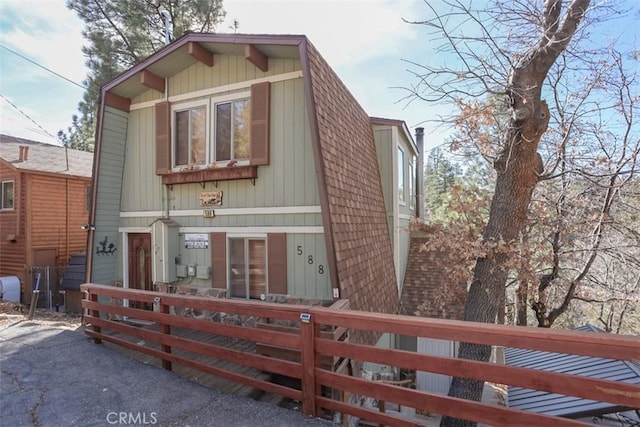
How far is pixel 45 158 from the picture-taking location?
1327 cm

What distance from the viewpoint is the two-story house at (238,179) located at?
484 cm

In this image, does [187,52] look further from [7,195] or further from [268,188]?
[7,195]

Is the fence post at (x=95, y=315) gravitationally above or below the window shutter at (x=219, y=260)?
below

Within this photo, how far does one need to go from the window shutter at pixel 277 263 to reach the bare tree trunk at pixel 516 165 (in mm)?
2687

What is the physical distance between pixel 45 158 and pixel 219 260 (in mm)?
12712

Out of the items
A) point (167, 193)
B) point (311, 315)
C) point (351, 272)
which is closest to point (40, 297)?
point (167, 193)

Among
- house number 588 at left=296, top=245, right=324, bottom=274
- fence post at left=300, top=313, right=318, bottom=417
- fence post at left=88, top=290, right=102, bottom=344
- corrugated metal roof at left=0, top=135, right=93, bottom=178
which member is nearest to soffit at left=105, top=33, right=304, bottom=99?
house number 588 at left=296, top=245, right=324, bottom=274

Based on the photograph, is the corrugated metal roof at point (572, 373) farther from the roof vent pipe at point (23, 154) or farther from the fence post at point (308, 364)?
the roof vent pipe at point (23, 154)

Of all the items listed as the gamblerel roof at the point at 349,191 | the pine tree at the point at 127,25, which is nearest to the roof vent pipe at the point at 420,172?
the gamblerel roof at the point at 349,191

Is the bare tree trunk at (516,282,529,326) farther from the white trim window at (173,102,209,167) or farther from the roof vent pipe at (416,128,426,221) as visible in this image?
the white trim window at (173,102,209,167)

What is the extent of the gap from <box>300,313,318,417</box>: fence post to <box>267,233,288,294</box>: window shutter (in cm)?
240

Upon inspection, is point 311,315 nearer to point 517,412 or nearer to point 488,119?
point 517,412

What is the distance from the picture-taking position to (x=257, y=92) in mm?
5203

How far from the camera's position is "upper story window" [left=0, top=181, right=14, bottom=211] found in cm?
1212
